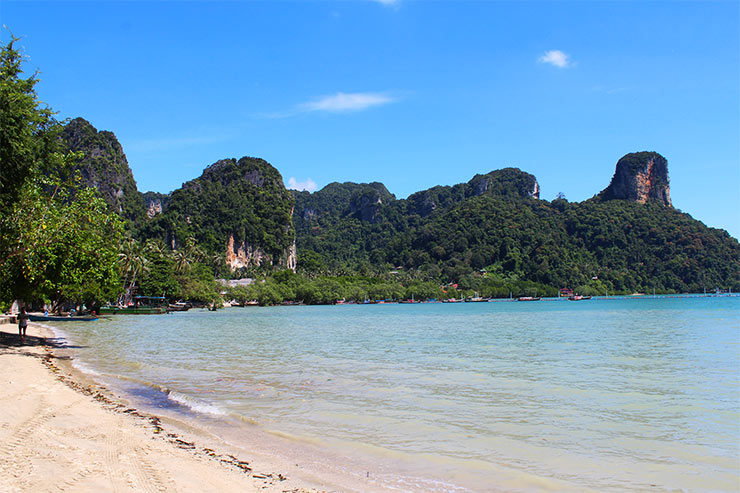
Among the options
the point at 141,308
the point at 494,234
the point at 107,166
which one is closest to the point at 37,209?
the point at 141,308

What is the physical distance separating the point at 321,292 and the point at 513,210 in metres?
83.9

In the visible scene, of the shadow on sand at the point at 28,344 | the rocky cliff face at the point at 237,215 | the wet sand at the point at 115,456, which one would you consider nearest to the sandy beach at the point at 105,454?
the wet sand at the point at 115,456

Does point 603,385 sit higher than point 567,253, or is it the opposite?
point 567,253

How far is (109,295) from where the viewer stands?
2060 inches

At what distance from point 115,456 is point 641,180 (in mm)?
197308

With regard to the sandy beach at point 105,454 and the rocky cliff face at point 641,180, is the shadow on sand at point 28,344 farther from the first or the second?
the rocky cliff face at point 641,180

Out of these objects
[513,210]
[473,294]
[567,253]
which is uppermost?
[513,210]

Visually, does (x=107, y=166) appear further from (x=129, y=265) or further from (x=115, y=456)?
(x=115, y=456)

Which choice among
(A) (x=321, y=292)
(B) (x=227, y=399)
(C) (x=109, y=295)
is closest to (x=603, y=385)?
(B) (x=227, y=399)

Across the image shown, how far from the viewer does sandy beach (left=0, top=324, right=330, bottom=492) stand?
569cm

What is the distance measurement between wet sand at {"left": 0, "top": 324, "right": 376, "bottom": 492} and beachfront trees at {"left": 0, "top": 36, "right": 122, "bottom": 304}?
23.9 ft

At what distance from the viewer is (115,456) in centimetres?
666

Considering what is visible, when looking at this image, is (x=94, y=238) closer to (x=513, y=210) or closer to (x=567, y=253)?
(x=567, y=253)

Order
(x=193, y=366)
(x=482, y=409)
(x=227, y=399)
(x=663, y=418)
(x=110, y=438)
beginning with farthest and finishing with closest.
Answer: (x=193, y=366) < (x=227, y=399) < (x=482, y=409) < (x=663, y=418) < (x=110, y=438)
